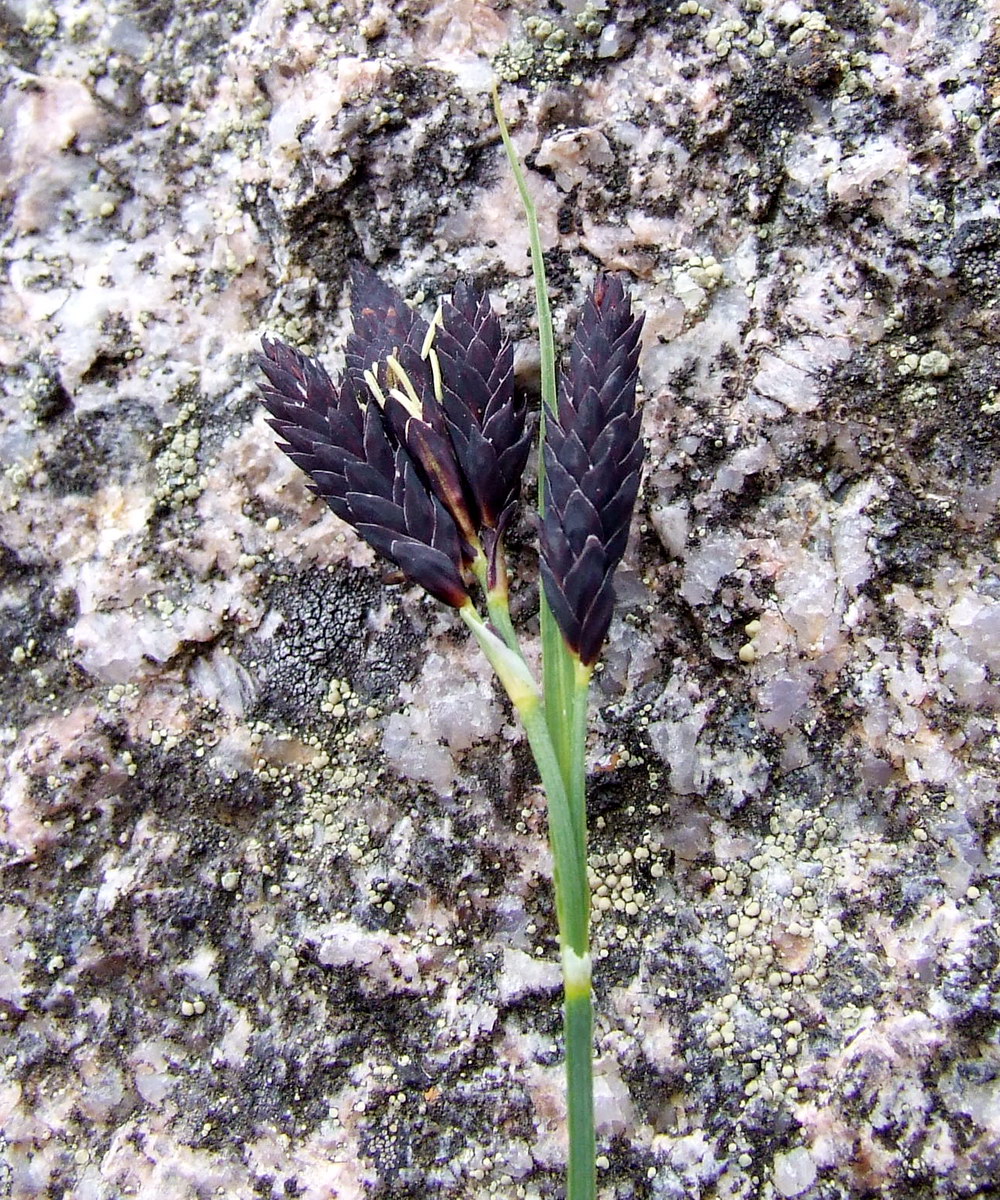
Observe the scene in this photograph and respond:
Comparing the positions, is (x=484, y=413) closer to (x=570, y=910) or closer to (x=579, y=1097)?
(x=570, y=910)

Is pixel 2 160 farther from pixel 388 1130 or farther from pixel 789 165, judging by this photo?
pixel 388 1130

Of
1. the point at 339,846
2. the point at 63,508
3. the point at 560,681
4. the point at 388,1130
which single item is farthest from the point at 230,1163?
the point at 63,508

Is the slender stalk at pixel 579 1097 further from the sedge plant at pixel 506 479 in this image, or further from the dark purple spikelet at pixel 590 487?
the dark purple spikelet at pixel 590 487

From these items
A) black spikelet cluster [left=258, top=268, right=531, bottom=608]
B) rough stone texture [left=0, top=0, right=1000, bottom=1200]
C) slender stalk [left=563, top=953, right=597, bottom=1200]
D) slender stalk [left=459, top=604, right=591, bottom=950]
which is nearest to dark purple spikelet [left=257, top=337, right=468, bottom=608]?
black spikelet cluster [left=258, top=268, right=531, bottom=608]

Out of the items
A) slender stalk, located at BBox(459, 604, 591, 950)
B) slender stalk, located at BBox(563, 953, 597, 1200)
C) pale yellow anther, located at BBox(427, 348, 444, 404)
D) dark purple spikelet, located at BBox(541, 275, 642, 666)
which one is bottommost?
slender stalk, located at BBox(563, 953, 597, 1200)

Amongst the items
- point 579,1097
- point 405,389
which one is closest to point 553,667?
point 405,389

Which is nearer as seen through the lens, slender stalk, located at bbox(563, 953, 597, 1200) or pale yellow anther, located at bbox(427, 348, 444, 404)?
slender stalk, located at bbox(563, 953, 597, 1200)

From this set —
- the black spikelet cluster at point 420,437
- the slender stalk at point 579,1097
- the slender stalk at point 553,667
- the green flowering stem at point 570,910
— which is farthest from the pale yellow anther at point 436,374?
the slender stalk at point 579,1097

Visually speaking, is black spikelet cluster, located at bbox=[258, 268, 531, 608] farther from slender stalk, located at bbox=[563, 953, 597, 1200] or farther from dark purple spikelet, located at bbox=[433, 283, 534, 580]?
slender stalk, located at bbox=[563, 953, 597, 1200]

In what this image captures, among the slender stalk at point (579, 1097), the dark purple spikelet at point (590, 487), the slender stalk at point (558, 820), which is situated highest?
the dark purple spikelet at point (590, 487)
